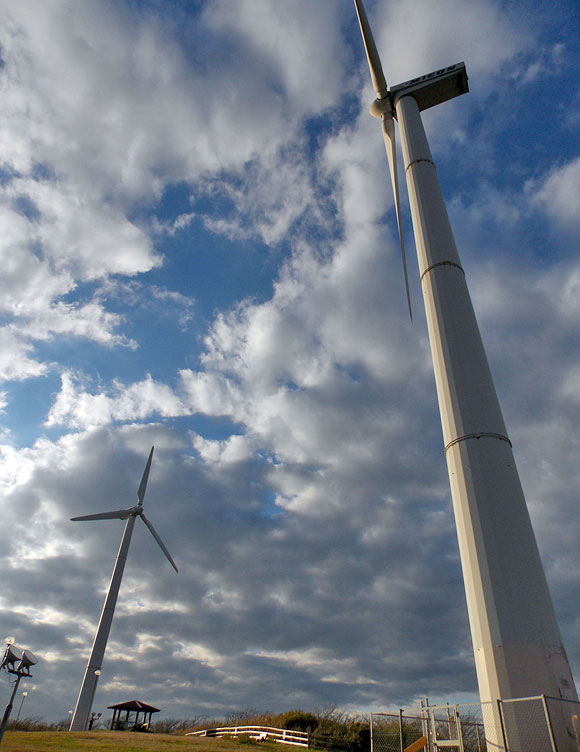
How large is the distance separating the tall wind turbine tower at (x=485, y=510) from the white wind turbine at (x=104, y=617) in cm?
5029

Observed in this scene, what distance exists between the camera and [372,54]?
945 inches

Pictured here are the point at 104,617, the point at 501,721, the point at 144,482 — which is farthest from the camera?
the point at 144,482

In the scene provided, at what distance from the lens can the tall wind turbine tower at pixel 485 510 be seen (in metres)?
10.5

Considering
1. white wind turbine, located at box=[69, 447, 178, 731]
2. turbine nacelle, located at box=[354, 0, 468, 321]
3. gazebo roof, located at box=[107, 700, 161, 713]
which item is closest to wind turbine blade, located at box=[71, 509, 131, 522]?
white wind turbine, located at box=[69, 447, 178, 731]

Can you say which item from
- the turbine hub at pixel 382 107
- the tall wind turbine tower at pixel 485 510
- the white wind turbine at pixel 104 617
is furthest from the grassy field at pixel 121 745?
the turbine hub at pixel 382 107

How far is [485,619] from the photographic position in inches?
436

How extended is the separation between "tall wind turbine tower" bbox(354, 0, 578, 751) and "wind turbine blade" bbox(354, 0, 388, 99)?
28.5 ft

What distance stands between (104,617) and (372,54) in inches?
2135

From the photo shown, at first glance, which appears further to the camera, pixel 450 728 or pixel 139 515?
pixel 139 515

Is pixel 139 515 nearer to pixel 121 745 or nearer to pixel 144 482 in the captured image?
pixel 144 482

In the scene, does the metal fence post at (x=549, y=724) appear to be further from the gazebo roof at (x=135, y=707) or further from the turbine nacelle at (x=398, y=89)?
the gazebo roof at (x=135, y=707)

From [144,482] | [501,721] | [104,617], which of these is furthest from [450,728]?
[144,482]

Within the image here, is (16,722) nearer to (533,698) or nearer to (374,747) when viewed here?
(374,747)

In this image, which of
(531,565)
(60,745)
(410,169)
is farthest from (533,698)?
(60,745)
